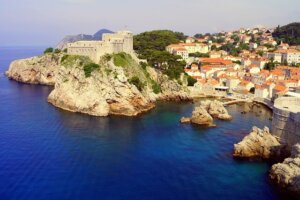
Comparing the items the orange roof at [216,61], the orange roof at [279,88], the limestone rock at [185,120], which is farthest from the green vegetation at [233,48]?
the limestone rock at [185,120]

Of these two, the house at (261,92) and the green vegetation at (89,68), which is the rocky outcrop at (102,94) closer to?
the green vegetation at (89,68)

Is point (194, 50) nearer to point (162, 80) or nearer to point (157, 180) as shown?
point (162, 80)

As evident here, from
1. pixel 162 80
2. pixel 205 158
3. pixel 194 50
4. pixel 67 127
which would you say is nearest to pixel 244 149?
pixel 205 158

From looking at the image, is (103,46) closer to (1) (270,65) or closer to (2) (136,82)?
(2) (136,82)

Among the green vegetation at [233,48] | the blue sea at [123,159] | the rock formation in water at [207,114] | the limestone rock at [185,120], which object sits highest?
the green vegetation at [233,48]

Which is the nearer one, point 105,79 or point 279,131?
point 279,131

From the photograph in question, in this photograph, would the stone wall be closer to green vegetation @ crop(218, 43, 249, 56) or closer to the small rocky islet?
the small rocky islet

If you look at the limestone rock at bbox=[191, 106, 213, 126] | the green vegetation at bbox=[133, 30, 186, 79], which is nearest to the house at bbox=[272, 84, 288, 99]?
the green vegetation at bbox=[133, 30, 186, 79]
